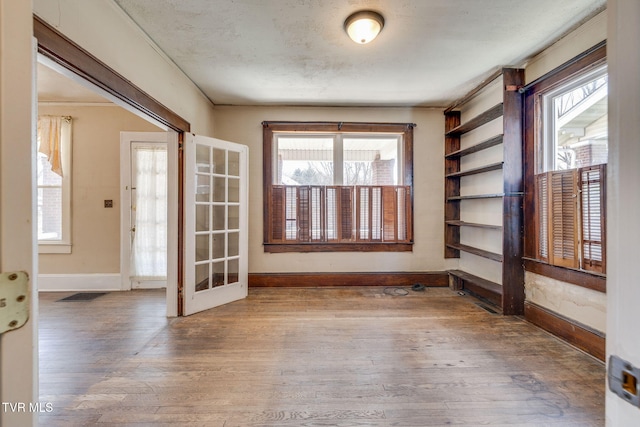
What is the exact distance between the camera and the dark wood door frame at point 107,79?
4.64ft

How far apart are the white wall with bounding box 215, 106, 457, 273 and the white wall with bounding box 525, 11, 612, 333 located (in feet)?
4.26

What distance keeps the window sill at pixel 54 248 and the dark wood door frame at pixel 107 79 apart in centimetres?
224

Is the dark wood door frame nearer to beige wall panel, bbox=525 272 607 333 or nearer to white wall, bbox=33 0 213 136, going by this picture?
white wall, bbox=33 0 213 136

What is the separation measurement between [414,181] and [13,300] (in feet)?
13.1

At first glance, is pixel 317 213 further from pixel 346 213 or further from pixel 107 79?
pixel 107 79

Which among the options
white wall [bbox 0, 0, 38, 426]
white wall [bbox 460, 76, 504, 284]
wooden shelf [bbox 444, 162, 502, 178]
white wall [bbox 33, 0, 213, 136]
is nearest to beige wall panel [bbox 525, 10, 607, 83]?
white wall [bbox 460, 76, 504, 284]

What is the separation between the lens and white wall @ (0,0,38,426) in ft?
1.50

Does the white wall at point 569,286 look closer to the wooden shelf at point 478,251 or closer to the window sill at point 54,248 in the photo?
the wooden shelf at point 478,251

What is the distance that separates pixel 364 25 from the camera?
207cm

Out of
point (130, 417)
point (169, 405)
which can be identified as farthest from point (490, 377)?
point (130, 417)

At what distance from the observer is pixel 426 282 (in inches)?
152

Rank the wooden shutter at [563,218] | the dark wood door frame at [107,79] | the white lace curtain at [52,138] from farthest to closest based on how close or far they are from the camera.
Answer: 1. the white lace curtain at [52,138]
2. the wooden shutter at [563,218]
3. the dark wood door frame at [107,79]

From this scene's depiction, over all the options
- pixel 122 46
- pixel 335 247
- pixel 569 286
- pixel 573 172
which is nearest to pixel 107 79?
pixel 122 46

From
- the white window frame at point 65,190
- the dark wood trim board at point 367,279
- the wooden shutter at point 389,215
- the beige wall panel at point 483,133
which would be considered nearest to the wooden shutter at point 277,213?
the dark wood trim board at point 367,279
